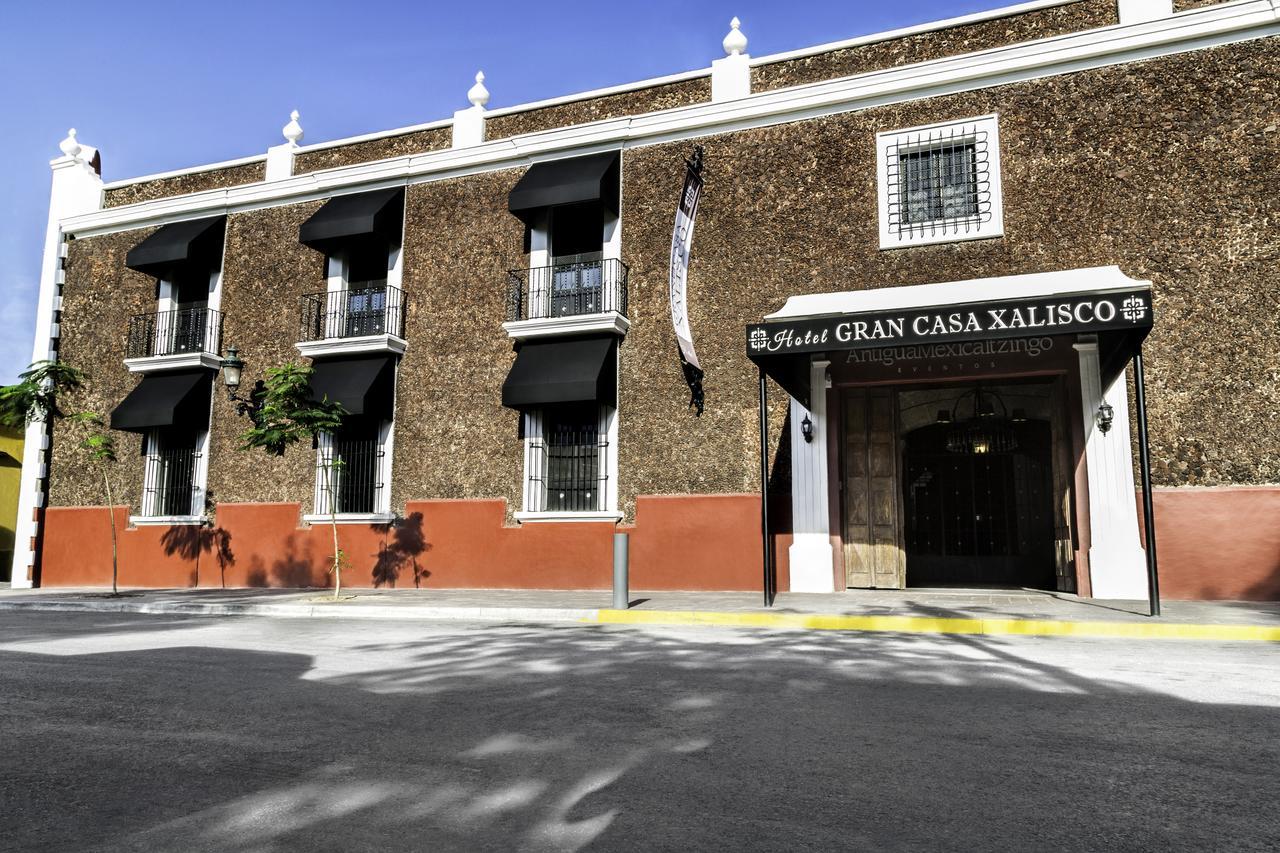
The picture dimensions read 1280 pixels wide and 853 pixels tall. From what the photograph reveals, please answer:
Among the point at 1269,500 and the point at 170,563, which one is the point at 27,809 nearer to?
the point at 1269,500

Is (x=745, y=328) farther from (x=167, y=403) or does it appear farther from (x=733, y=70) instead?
(x=167, y=403)

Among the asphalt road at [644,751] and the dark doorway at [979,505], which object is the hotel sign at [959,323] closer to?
the asphalt road at [644,751]

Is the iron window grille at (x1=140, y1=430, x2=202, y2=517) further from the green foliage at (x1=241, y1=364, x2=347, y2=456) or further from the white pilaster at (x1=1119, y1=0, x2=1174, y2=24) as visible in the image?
the white pilaster at (x1=1119, y1=0, x2=1174, y2=24)

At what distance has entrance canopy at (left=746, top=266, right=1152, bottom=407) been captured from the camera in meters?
9.73

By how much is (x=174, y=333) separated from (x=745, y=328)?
42.8ft

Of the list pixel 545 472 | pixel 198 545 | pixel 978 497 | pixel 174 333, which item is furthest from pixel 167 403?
pixel 978 497

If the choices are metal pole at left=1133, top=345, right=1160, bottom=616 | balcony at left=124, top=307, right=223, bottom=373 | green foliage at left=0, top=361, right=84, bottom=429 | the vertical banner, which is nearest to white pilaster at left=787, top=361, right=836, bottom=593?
the vertical banner

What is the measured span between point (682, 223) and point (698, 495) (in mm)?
4530

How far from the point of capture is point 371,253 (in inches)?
700


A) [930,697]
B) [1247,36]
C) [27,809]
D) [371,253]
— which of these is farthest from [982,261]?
[27,809]

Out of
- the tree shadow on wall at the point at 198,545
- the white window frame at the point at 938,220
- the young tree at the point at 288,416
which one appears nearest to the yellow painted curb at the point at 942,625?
the young tree at the point at 288,416

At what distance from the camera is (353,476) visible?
16906 millimetres

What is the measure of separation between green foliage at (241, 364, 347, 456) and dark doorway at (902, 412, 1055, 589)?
35.7 ft

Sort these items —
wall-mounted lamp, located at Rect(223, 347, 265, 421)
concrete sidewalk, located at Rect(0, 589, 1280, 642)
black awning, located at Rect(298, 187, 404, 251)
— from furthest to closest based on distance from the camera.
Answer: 1. black awning, located at Rect(298, 187, 404, 251)
2. wall-mounted lamp, located at Rect(223, 347, 265, 421)
3. concrete sidewalk, located at Rect(0, 589, 1280, 642)
